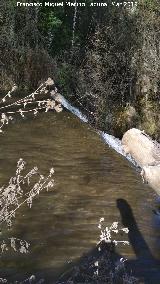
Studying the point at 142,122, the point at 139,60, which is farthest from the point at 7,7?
the point at 142,122

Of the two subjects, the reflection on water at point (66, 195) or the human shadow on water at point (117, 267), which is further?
the reflection on water at point (66, 195)

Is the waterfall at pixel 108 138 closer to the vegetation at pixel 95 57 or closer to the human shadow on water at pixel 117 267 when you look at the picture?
the vegetation at pixel 95 57

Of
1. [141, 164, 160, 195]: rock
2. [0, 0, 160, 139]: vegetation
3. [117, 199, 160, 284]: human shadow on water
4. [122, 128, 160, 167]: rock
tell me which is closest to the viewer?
[117, 199, 160, 284]: human shadow on water

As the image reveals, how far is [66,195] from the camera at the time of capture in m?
8.38

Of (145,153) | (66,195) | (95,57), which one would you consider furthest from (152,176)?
(95,57)

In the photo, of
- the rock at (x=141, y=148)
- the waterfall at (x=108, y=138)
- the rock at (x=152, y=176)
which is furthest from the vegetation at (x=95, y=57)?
the rock at (x=152, y=176)

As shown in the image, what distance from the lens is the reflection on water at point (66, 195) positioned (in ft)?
22.0

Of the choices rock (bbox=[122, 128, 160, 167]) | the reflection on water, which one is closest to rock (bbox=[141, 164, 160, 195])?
the reflection on water

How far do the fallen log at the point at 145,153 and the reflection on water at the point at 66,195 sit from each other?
20 cm

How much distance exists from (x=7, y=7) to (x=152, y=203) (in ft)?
34.2

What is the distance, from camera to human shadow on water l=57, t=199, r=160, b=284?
5.86 meters

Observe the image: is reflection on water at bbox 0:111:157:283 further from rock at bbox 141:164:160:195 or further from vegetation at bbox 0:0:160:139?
vegetation at bbox 0:0:160:139

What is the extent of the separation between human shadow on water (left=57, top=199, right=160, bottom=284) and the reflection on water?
12 cm

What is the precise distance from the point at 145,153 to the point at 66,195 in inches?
118
